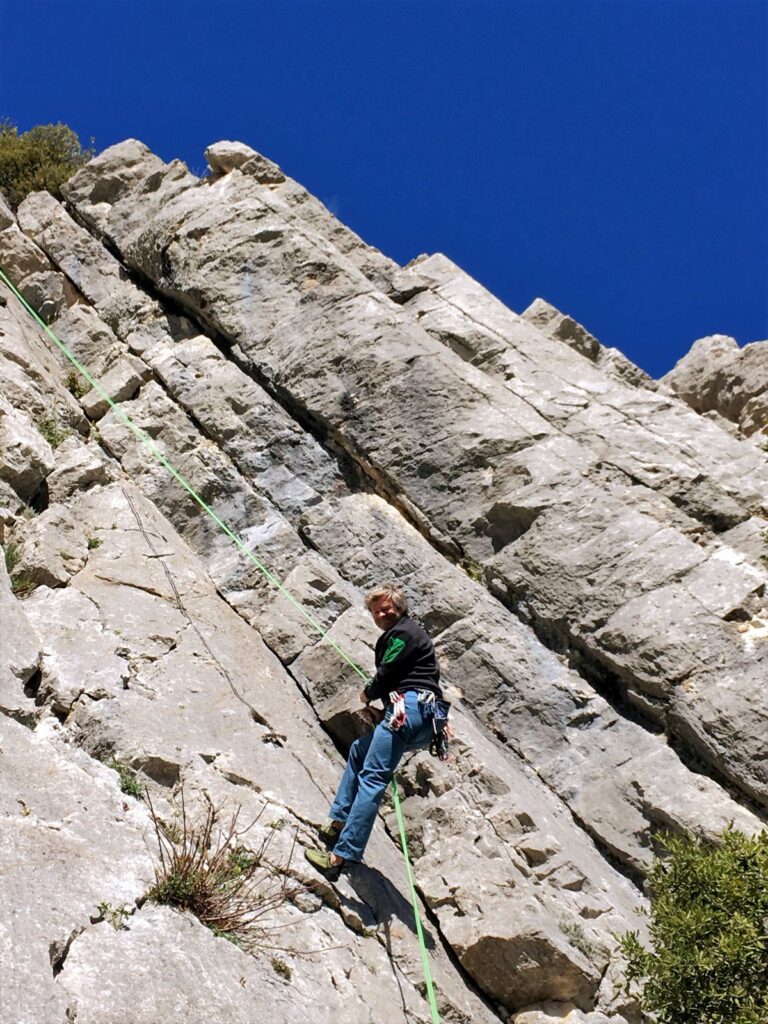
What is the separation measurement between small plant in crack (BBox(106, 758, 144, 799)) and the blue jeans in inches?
67.4

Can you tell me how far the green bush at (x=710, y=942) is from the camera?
7.55m

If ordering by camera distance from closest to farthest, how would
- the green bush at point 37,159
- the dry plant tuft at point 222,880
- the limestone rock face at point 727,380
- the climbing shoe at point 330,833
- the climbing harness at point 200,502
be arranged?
the dry plant tuft at point 222,880 < the climbing shoe at point 330,833 < the climbing harness at point 200,502 < the limestone rock face at point 727,380 < the green bush at point 37,159

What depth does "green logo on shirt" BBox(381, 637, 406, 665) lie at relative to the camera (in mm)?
8469

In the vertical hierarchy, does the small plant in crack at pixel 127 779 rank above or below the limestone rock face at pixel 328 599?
below

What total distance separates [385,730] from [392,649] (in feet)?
2.37

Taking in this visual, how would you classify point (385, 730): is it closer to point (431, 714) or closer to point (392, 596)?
point (431, 714)

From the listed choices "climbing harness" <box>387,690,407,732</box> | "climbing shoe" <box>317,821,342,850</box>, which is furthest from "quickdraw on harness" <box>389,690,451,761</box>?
"climbing shoe" <box>317,821,342,850</box>

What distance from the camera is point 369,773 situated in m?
8.14

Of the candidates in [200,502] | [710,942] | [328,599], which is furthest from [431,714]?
[200,502]

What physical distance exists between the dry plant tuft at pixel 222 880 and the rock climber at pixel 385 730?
0.58 metres

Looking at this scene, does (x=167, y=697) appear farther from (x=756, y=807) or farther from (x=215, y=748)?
(x=756, y=807)

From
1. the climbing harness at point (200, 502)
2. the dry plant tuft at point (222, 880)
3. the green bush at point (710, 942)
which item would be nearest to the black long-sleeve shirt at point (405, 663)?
the climbing harness at point (200, 502)

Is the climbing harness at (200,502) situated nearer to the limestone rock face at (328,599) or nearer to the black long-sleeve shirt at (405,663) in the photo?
the limestone rock face at (328,599)

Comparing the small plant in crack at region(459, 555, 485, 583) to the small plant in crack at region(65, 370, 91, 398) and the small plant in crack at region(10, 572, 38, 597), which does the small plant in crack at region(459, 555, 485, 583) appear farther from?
the small plant in crack at region(65, 370, 91, 398)
